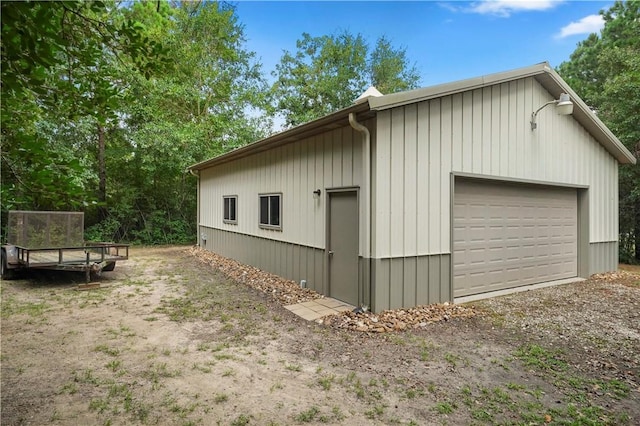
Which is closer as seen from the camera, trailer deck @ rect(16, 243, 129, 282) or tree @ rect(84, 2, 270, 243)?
trailer deck @ rect(16, 243, 129, 282)

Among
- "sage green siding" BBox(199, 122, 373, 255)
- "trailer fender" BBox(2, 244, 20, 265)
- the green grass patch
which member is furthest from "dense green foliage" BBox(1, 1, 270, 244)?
the green grass patch

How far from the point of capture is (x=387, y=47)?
22.4m

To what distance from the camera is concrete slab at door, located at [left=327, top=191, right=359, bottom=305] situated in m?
5.55

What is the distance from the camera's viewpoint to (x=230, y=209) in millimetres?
10680

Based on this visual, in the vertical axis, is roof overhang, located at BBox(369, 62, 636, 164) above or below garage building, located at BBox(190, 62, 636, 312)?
above

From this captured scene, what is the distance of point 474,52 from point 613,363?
1014 cm

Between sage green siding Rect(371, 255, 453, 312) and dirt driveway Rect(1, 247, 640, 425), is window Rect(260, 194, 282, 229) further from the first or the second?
sage green siding Rect(371, 255, 453, 312)

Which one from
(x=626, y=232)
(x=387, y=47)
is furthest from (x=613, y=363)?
(x=387, y=47)

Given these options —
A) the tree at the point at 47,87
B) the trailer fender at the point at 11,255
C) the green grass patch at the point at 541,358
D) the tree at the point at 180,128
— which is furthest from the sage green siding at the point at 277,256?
the tree at the point at 180,128

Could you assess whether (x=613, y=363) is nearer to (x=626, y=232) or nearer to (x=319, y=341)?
(x=319, y=341)

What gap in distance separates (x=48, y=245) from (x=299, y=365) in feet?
22.7

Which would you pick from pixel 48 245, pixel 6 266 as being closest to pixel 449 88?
pixel 48 245

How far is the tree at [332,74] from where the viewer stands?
20344mm

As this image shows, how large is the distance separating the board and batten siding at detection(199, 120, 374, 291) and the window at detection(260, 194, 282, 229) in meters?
0.14
